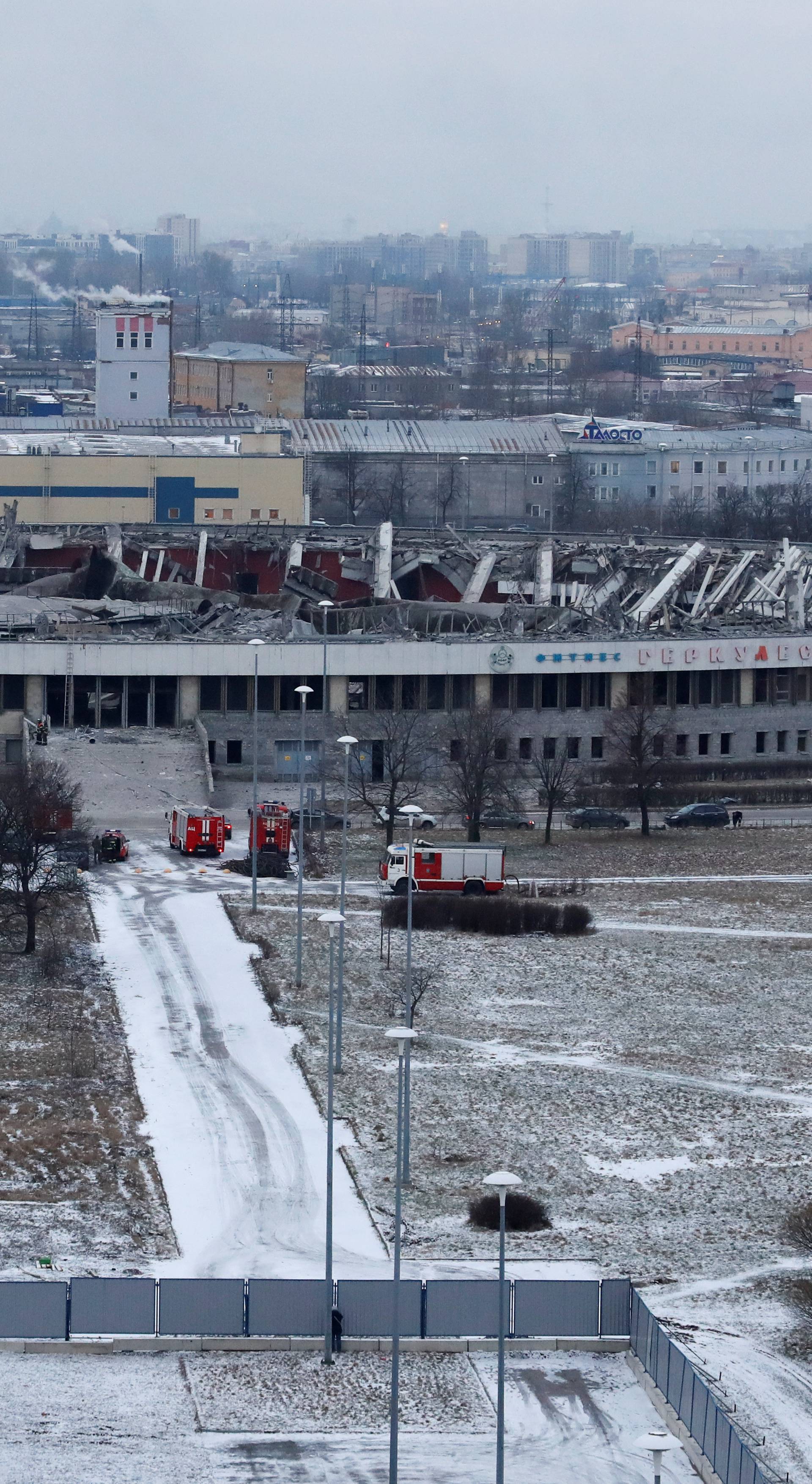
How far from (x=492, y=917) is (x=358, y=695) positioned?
779 inches

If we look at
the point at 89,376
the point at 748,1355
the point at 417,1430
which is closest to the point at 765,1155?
the point at 748,1355

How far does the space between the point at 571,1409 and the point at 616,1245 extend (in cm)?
436

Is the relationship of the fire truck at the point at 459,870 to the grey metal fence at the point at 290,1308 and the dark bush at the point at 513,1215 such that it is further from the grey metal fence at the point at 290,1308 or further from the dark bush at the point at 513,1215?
the grey metal fence at the point at 290,1308

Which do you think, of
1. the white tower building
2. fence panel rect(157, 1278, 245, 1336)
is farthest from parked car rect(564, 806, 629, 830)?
the white tower building

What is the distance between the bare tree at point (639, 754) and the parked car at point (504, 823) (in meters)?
2.63

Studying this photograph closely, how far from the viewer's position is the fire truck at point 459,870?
46750 millimetres

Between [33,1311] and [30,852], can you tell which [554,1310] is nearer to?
[33,1311]

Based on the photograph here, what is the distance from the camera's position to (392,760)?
56188 mm

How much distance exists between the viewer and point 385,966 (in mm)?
41250

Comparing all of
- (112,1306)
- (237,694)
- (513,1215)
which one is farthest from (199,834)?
(112,1306)

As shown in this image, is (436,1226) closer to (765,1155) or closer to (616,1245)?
(616,1245)

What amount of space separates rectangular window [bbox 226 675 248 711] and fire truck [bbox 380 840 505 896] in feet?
53.6

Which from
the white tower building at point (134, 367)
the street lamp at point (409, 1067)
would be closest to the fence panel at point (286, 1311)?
the street lamp at point (409, 1067)

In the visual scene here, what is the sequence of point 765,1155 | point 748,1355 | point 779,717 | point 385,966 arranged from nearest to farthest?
point 748,1355 → point 765,1155 → point 385,966 → point 779,717
